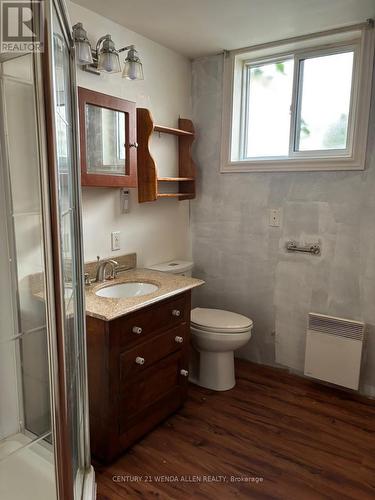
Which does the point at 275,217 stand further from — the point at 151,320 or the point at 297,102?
the point at 151,320

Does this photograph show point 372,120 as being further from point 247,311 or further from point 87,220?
point 87,220

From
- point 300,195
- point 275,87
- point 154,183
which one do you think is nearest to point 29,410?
point 154,183

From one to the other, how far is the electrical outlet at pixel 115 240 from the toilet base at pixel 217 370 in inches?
36.3

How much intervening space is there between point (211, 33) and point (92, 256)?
159 cm

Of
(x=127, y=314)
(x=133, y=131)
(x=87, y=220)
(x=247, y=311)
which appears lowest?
(x=247, y=311)

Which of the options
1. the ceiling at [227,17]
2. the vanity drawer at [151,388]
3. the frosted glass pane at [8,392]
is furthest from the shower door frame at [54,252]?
the ceiling at [227,17]

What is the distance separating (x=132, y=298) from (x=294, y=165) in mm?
1444

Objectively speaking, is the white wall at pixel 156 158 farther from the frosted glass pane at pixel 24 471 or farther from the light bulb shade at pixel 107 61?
the frosted glass pane at pixel 24 471

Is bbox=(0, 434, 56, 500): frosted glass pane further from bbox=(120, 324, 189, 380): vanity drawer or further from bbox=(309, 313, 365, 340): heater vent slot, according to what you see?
bbox=(309, 313, 365, 340): heater vent slot

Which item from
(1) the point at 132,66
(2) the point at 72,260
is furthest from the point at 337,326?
(1) the point at 132,66

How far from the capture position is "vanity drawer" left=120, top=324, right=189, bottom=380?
5.85 ft

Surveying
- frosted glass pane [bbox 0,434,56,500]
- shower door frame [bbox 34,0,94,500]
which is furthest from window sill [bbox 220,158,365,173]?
frosted glass pane [bbox 0,434,56,500]

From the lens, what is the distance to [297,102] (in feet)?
8.27

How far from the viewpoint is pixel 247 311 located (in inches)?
111
